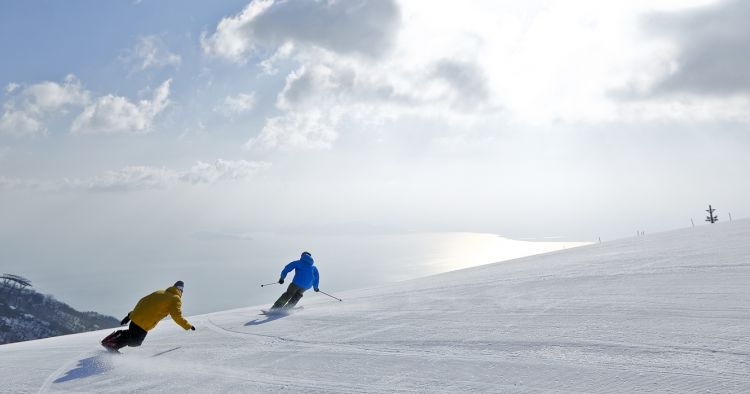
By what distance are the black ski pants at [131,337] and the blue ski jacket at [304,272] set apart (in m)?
4.51

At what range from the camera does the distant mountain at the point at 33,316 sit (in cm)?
13388

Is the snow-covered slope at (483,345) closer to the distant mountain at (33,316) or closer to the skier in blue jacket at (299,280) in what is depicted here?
the skier in blue jacket at (299,280)

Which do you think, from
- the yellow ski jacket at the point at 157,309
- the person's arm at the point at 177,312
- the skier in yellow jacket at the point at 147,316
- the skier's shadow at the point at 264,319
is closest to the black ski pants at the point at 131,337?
the skier in yellow jacket at the point at 147,316

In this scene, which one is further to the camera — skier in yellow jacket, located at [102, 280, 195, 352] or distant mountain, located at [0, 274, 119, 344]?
distant mountain, located at [0, 274, 119, 344]

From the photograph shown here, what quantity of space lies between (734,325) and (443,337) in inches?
153

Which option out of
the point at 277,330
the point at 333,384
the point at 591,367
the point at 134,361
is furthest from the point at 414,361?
the point at 134,361

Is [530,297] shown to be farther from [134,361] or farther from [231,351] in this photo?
[134,361]

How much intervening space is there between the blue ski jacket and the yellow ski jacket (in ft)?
13.8

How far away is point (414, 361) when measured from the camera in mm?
6898

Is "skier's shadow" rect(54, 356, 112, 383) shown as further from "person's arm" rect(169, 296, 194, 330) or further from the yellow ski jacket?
"person's arm" rect(169, 296, 194, 330)

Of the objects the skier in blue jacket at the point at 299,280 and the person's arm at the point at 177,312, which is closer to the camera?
the person's arm at the point at 177,312

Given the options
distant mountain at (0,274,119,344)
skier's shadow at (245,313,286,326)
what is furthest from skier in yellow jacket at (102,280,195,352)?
distant mountain at (0,274,119,344)

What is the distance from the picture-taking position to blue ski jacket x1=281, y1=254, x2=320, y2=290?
14.1 m

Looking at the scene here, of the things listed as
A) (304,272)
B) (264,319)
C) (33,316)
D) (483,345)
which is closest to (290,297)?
(304,272)
